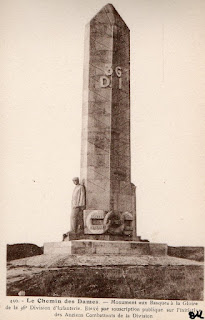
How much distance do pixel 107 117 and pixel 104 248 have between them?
319 centimetres

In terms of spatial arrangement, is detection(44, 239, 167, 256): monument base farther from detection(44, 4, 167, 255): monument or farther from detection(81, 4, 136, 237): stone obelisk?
detection(81, 4, 136, 237): stone obelisk

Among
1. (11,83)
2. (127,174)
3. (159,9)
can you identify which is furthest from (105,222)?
(159,9)

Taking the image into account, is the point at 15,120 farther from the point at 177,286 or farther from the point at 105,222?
the point at 177,286

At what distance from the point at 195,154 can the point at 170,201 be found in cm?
121

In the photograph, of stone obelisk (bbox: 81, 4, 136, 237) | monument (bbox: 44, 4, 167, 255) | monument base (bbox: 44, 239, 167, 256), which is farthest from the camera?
stone obelisk (bbox: 81, 4, 136, 237)

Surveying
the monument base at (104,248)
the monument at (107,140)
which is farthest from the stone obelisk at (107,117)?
the monument base at (104,248)

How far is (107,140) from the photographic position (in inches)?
644

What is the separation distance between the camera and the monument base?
49.3ft

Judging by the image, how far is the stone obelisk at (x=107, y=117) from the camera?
16.2 metres

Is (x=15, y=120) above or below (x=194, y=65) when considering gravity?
below

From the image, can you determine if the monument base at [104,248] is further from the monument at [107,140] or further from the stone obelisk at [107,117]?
the stone obelisk at [107,117]

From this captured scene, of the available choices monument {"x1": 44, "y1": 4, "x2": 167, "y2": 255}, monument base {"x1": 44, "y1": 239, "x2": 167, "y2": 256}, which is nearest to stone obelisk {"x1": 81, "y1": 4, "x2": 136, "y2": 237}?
monument {"x1": 44, "y1": 4, "x2": 167, "y2": 255}

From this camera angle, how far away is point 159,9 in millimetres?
16328

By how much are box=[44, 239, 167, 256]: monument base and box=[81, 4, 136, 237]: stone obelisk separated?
2.51ft
